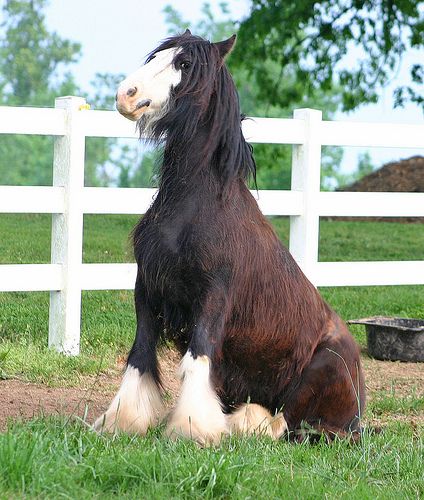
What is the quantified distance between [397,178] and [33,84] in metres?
22.0

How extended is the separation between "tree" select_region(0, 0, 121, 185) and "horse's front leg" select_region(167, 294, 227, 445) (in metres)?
28.5

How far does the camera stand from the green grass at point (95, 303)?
20.1 feet

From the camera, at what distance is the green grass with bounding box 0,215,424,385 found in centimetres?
612

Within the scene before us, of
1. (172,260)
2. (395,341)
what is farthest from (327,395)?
(395,341)

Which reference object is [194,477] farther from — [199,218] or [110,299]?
[110,299]

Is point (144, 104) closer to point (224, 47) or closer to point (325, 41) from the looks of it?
point (224, 47)

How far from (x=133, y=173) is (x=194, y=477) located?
29.9m

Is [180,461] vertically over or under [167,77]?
under

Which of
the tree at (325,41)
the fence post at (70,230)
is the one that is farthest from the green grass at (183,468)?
the tree at (325,41)

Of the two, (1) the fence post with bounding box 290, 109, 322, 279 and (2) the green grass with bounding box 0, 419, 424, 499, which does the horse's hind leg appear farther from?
(1) the fence post with bounding box 290, 109, 322, 279

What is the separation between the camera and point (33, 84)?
36.6 m

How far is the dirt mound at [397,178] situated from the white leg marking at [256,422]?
44.2 ft

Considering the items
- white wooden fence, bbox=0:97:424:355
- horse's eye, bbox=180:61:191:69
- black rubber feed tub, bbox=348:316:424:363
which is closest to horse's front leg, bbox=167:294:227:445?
horse's eye, bbox=180:61:191:69

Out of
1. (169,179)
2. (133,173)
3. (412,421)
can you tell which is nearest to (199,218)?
(169,179)
